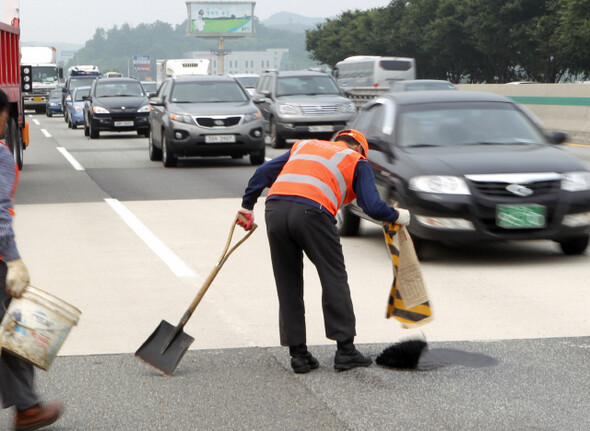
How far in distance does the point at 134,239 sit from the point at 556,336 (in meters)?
5.57

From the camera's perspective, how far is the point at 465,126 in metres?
10.8

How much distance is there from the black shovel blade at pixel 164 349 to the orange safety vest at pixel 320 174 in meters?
0.95

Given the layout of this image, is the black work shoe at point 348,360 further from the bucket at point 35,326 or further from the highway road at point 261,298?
the bucket at point 35,326

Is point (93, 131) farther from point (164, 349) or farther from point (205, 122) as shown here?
point (164, 349)

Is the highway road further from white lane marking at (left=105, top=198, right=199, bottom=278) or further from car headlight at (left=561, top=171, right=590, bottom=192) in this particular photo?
car headlight at (left=561, top=171, right=590, bottom=192)

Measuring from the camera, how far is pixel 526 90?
31.9 m

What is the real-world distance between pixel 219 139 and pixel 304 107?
5340mm

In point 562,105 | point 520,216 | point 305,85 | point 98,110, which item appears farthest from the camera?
point 98,110

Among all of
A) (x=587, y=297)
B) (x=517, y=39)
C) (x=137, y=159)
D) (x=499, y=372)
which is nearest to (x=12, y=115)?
(x=137, y=159)

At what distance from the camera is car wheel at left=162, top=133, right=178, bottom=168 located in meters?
21.0

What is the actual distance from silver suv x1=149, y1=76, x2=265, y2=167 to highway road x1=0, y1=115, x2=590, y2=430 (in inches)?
230

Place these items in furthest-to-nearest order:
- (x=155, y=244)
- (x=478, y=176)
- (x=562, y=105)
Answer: (x=562, y=105) < (x=155, y=244) < (x=478, y=176)

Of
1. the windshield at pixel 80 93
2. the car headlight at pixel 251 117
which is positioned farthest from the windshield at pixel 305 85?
the windshield at pixel 80 93

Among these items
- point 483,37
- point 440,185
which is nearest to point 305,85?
point 440,185
